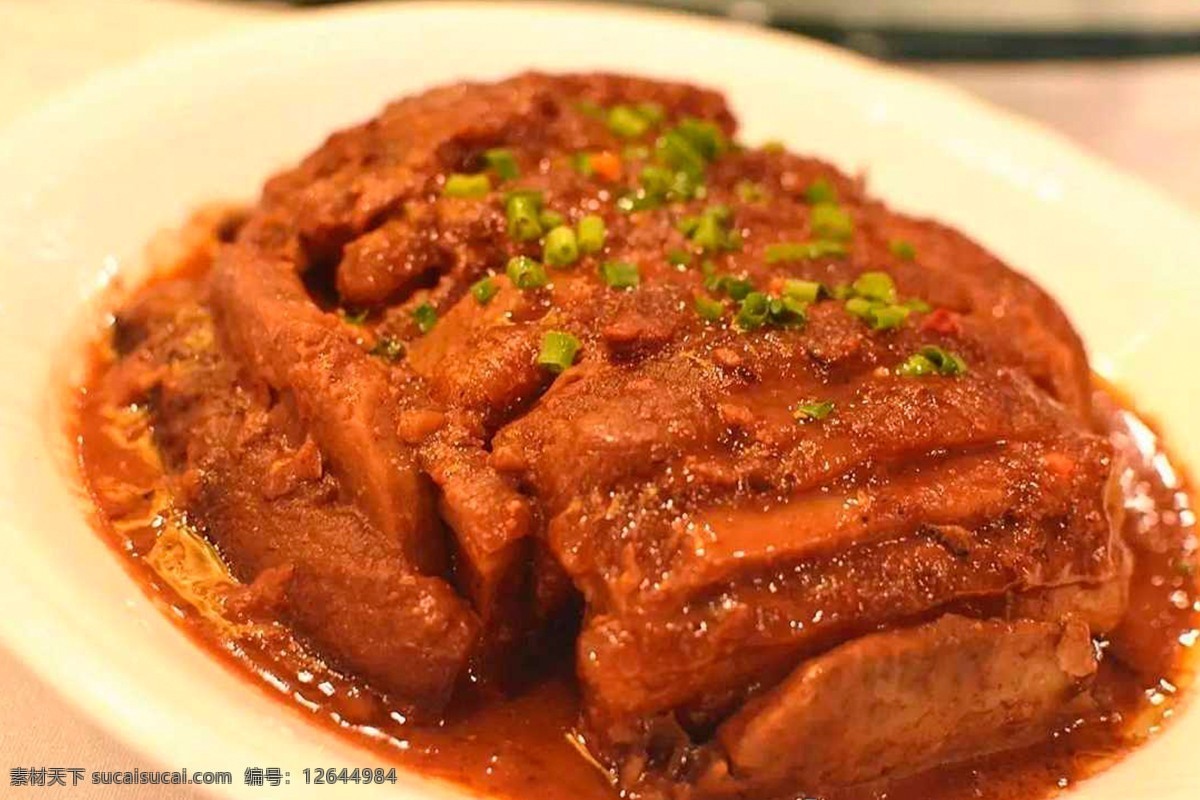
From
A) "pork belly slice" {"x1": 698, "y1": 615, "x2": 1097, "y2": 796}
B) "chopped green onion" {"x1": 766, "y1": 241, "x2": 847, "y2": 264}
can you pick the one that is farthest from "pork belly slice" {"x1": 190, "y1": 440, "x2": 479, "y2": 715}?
"chopped green onion" {"x1": 766, "y1": 241, "x2": 847, "y2": 264}

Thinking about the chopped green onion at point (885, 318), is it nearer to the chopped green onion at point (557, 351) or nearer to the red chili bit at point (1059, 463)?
the red chili bit at point (1059, 463)

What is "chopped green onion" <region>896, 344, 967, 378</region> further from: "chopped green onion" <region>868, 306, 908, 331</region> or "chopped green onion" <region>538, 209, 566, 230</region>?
"chopped green onion" <region>538, 209, 566, 230</region>

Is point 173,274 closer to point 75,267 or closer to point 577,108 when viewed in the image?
point 75,267

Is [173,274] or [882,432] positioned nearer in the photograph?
[882,432]

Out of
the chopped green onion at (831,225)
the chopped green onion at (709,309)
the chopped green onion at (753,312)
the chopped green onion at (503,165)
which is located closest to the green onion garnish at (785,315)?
the chopped green onion at (753,312)

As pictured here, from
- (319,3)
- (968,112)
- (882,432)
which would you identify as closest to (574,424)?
(882,432)
